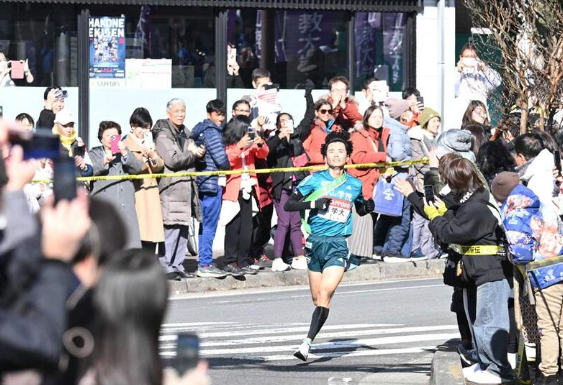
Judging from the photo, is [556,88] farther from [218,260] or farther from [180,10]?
[180,10]

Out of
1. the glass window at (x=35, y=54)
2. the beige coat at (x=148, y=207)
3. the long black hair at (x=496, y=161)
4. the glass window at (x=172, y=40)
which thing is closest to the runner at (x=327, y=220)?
the long black hair at (x=496, y=161)

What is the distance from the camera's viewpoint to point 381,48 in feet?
69.8

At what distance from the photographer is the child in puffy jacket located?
8930mm

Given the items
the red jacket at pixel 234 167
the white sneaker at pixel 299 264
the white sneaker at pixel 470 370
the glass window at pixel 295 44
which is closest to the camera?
the white sneaker at pixel 470 370

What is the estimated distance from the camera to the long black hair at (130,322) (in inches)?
129

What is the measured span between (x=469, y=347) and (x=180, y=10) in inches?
424

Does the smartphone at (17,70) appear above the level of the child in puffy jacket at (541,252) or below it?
above

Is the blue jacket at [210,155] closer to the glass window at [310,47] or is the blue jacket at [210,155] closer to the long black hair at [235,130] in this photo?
the long black hair at [235,130]

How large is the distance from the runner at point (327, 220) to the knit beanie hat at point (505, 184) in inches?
60.7

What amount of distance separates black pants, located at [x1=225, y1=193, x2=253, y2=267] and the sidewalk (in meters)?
0.31

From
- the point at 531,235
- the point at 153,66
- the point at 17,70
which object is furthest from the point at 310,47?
the point at 531,235

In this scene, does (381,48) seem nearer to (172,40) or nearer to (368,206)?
(172,40)

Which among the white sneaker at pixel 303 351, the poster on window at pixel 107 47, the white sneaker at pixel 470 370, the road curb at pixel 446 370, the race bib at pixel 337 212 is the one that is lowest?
the white sneaker at pixel 470 370

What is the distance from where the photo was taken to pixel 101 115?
1931 centimetres
